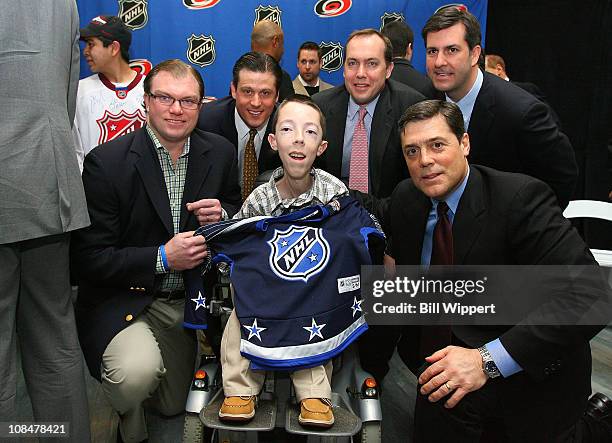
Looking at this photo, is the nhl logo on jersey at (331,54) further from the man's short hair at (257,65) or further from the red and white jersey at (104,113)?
the man's short hair at (257,65)

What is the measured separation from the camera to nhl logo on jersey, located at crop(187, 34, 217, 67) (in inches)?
215

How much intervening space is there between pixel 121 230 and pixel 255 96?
97 centimetres

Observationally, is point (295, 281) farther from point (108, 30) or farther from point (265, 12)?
point (265, 12)

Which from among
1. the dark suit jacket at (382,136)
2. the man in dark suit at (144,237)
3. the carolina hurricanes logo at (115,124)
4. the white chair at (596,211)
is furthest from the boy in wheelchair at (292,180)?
the white chair at (596,211)

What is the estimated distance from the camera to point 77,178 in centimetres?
202

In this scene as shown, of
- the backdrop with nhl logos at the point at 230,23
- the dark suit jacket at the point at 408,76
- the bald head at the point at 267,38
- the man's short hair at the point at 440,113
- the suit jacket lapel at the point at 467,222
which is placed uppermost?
the backdrop with nhl logos at the point at 230,23

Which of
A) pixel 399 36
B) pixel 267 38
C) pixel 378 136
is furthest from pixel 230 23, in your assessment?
pixel 378 136

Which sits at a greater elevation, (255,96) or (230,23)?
(230,23)

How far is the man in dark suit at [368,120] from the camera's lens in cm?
290

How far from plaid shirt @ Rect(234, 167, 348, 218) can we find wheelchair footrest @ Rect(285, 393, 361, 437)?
0.74 meters

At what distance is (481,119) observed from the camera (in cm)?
275

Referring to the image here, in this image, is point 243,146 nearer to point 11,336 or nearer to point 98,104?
point 98,104

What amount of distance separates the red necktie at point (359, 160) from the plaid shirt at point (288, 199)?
58cm

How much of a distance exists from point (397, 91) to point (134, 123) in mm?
1590
